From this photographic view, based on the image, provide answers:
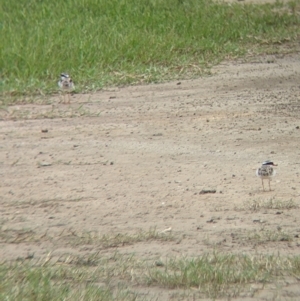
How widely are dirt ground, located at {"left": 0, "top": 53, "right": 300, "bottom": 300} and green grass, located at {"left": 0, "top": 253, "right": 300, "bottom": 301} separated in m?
0.17

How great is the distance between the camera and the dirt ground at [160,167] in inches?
240

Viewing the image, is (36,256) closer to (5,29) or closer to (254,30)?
(5,29)

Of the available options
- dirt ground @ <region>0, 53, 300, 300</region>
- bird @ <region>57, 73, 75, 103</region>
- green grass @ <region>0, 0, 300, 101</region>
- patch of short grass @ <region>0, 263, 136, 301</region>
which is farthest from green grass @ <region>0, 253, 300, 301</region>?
green grass @ <region>0, 0, 300, 101</region>

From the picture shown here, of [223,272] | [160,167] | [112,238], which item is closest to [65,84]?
[160,167]

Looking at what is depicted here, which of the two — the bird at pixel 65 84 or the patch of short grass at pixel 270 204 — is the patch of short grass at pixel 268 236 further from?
the bird at pixel 65 84

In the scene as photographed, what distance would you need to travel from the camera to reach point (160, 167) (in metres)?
7.65

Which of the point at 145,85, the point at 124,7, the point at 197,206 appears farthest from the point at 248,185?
the point at 124,7

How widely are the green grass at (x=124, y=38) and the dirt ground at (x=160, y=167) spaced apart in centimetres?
65

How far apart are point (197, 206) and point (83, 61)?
5343 millimetres

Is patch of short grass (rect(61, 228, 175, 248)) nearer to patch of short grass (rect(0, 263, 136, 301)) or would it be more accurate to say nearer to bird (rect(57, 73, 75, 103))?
patch of short grass (rect(0, 263, 136, 301))

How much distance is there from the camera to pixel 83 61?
1166 cm

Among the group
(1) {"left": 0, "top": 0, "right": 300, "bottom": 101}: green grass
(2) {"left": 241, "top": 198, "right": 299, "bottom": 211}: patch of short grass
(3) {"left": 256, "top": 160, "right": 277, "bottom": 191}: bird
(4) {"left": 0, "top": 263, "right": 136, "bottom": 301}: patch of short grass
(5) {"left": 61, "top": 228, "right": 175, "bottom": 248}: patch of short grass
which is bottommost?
(4) {"left": 0, "top": 263, "right": 136, "bottom": 301}: patch of short grass

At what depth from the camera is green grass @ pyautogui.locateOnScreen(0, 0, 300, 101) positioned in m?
11.2

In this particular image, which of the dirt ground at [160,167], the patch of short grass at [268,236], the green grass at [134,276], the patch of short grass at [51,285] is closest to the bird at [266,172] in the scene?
the dirt ground at [160,167]
